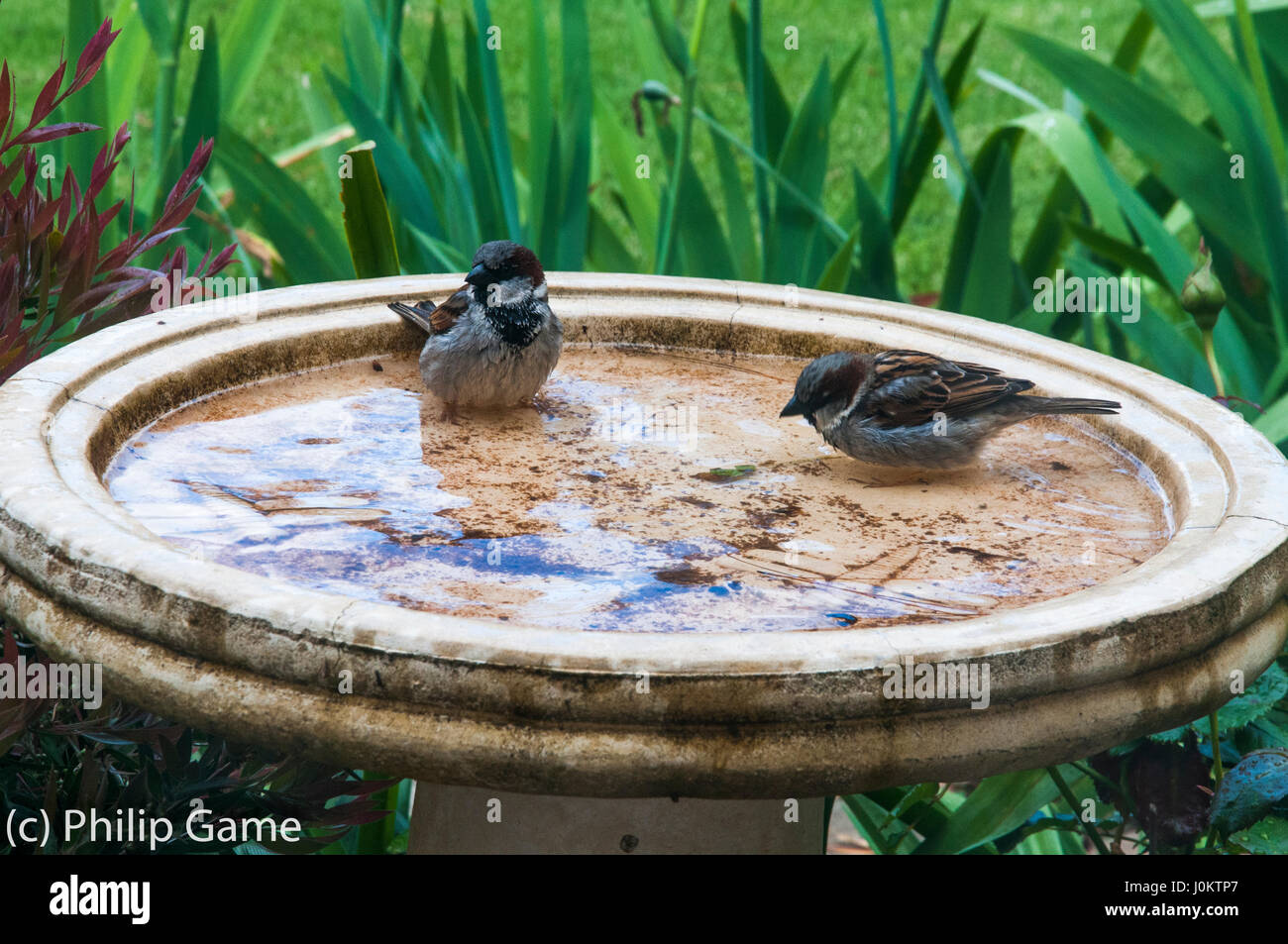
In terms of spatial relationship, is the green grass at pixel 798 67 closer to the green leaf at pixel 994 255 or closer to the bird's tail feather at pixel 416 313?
the green leaf at pixel 994 255

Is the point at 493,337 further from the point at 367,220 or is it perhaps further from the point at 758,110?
the point at 758,110

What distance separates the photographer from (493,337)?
2760 mm

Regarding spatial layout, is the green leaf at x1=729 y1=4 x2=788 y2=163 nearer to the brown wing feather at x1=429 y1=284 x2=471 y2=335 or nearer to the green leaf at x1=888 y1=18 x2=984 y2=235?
the green leaf at x1=888 y1=18 x2=984 y2=235

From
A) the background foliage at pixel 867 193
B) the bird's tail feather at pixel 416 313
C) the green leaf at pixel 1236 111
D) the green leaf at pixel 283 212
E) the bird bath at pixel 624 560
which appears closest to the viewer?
the bird bath at pixel 624 560

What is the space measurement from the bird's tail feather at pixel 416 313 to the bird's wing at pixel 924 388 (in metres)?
1.04

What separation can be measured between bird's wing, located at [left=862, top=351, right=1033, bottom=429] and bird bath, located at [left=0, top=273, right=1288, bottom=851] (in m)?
0.15

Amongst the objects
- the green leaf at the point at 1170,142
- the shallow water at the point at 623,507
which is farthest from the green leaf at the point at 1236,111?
the shallow water at the point at 623,507

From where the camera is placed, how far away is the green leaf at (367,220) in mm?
3309

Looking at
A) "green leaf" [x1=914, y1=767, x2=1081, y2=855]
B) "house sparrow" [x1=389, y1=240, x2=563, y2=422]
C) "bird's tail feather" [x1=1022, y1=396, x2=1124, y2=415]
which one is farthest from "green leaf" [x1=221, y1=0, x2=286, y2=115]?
"green leaf" [x1=914, y1=767, x2=1081, y2=855]

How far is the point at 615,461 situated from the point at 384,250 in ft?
3.93

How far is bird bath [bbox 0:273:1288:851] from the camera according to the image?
1.61 meters

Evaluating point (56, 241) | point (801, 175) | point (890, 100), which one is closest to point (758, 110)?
point (801, 175)
